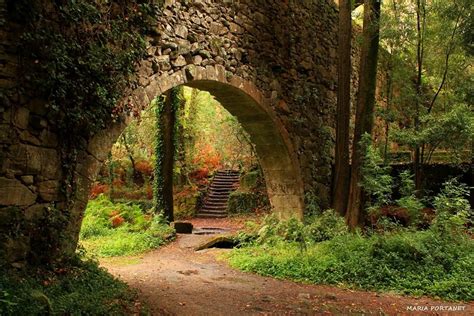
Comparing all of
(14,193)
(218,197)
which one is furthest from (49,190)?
(218,197)

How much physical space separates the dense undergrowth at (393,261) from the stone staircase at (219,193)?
7838 mm

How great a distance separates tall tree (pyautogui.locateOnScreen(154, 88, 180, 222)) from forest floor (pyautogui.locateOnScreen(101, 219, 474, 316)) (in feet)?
11.5

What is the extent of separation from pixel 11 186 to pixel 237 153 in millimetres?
14104

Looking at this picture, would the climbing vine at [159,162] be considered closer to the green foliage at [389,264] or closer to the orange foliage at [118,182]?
the green foliage at [389,264]

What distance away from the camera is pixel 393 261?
618cm

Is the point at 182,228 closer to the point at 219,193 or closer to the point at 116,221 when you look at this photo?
the point at 116,221

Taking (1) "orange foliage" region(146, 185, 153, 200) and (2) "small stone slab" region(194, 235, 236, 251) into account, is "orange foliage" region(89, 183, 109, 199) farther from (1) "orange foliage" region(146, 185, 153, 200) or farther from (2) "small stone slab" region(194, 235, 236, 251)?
(2) "small stone slab" region(194, 235, 236, 251)

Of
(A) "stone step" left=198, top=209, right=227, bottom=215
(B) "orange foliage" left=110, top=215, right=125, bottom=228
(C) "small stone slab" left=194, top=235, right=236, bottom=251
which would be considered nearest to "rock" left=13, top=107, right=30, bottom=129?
(C) "small stone slab" left=194, top=235, right=236, bottom=251

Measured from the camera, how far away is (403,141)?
857 cm

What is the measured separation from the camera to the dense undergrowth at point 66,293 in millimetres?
3133

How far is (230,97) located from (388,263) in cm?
399

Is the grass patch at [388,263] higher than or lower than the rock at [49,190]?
lower

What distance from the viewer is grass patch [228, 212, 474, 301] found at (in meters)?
5.63

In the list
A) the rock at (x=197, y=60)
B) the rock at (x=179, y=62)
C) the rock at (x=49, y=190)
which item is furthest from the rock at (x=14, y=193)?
the rock at (x=197, y=60)
